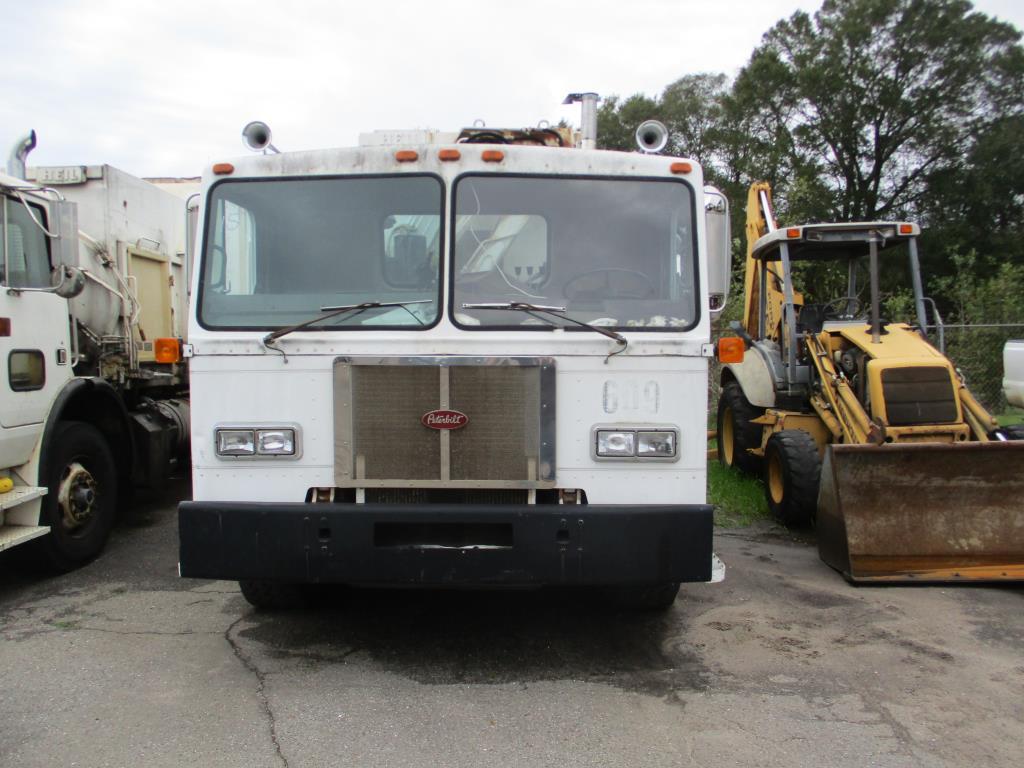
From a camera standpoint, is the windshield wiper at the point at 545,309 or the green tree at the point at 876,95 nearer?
the windshield wiper at the point at 545,309

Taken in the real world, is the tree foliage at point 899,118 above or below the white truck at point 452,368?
above

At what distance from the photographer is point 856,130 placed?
98.3 feet

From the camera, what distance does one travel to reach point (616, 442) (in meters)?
3.94

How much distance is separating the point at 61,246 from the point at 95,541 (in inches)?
84.0

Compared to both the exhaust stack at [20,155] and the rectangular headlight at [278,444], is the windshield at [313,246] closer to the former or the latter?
the rectangular headlight at [278,444]

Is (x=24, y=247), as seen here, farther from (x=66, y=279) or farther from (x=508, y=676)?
(x=508, y=676)

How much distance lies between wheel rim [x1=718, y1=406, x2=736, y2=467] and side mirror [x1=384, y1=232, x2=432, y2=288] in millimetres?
5730

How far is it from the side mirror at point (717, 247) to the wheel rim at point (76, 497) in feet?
14.7

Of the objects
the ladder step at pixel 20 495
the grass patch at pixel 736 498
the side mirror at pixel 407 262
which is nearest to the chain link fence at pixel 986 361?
the grass patch at pixel 736 498

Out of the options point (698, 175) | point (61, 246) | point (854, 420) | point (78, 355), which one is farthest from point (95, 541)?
point (854, 420)

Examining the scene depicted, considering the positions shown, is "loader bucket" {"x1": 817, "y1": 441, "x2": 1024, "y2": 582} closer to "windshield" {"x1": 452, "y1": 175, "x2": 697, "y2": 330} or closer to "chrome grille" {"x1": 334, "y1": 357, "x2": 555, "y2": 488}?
"windshield" {"x1": 452, "y1": 175, "x2": 697, "y2": 330}

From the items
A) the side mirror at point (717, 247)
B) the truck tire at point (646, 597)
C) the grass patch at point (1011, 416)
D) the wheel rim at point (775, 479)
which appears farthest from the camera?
the grass patch at point (1011, 416)

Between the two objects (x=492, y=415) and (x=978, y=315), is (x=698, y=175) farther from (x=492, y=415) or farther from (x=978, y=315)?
(x=978, y=315)

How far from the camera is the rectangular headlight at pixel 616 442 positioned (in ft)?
12.9
